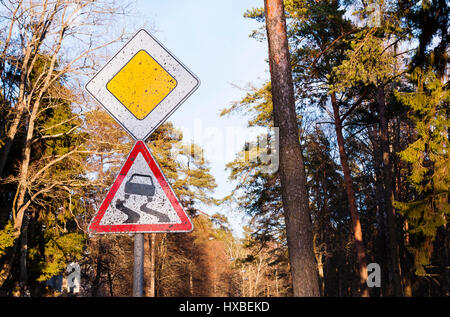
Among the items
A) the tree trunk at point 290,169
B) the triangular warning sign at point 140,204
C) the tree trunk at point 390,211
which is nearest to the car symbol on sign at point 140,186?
the triangular warning sign at point 140,204

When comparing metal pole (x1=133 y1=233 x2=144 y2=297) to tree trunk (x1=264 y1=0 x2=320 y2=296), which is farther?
tree trunk (x1=264 y1=0 x2=320 y2=296)

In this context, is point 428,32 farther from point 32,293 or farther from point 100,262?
point 100,262

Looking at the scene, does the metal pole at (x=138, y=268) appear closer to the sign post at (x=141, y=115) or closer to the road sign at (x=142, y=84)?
the sign post at (x=141, y=115)

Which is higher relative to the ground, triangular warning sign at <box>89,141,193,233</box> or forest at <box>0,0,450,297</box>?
forest at <box>0,0,450,297</box>

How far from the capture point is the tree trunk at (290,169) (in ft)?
16.4

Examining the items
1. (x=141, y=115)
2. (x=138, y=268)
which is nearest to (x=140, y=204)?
(x=138, y=268)

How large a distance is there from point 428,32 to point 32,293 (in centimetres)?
2147

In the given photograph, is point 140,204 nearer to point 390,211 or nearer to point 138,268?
point 138,268

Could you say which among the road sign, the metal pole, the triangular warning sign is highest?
the road sign

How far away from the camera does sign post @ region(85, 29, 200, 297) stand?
2.60m

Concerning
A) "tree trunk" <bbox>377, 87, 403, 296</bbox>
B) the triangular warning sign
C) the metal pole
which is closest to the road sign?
the triangular warning sign

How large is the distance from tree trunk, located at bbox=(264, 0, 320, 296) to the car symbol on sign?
117 inches

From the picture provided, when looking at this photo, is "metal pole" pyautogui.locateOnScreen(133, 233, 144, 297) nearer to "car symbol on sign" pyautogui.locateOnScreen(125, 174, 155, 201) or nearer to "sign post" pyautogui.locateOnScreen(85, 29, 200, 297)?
"sign post" pyautogui.locateOnScreen(85, 29, 200, 297)

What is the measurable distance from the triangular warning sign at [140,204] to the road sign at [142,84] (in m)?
0.26
